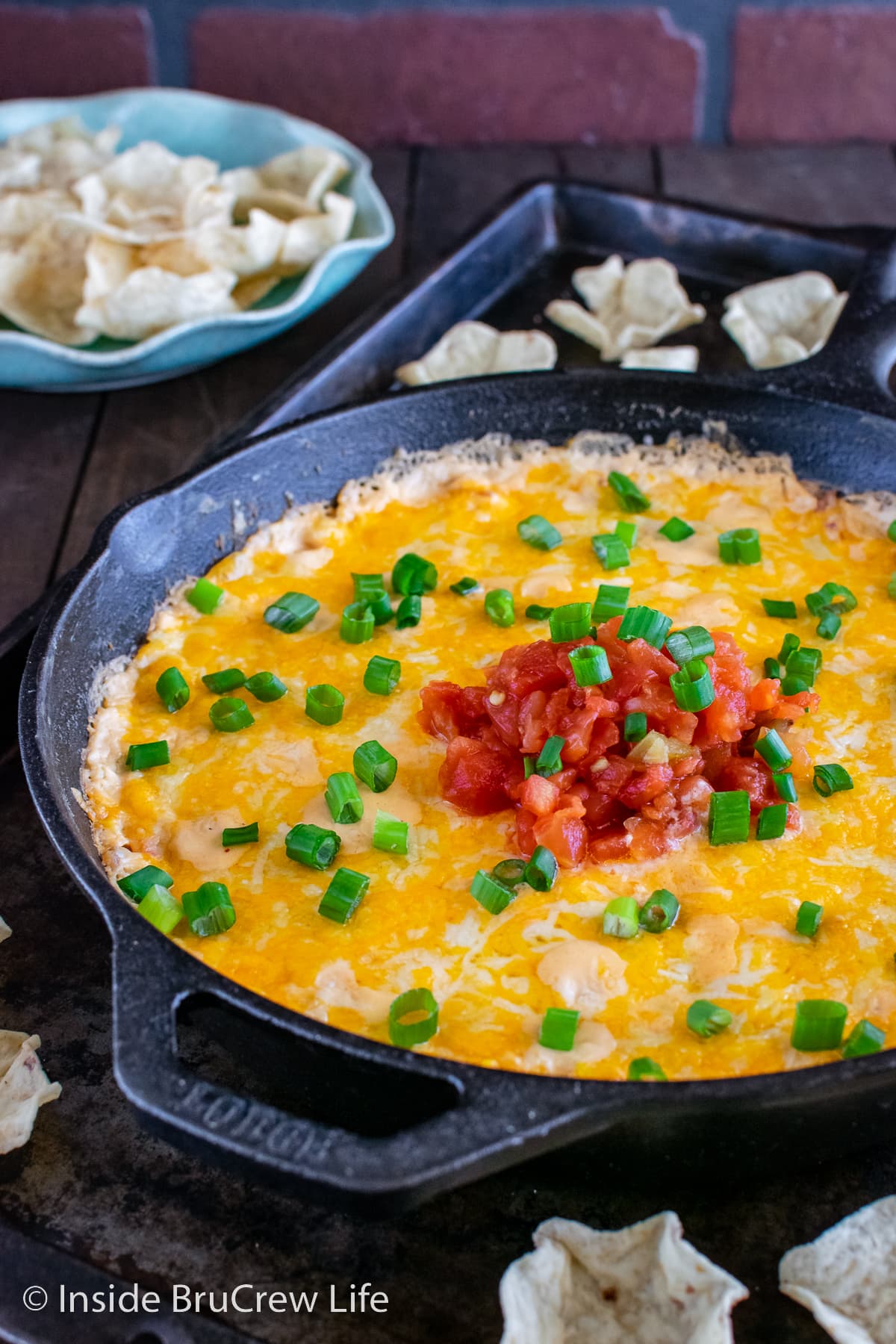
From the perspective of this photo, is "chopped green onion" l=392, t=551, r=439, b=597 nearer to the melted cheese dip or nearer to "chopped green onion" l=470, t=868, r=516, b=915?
the melted cheese dip

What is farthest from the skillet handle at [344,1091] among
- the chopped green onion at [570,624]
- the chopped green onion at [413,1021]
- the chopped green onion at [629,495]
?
the chopped green onion at [629,495]

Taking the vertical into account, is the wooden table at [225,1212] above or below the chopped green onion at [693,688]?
below

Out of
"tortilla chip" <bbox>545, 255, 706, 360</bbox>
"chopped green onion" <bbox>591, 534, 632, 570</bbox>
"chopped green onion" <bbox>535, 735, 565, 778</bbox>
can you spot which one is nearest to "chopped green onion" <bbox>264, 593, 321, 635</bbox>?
"chopped green onion" <bbox>591, 534, 632, 570</bbox>

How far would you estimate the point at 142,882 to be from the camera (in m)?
2.21

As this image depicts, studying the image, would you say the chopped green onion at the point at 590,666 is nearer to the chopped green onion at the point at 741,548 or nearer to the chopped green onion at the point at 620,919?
the chopped green onion at the point at 620,919

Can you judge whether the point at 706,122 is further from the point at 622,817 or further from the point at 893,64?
the point at 622,817

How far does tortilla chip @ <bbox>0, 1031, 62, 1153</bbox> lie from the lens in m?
2.04

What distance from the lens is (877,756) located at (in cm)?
243

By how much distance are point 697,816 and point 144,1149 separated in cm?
103

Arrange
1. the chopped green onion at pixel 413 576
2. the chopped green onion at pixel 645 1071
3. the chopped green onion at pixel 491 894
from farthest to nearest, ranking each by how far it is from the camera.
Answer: the chopped green onion at pixel 413 576
the chopped green onion at pixel 491 894
the chopped green onion at pixel 645 1071

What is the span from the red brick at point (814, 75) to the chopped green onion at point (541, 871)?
3.95 m

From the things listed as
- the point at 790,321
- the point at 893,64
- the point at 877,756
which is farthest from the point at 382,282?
the point at 877,756

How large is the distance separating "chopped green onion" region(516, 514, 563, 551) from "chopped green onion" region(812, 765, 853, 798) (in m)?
0.83

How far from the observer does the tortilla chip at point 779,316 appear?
371cm
